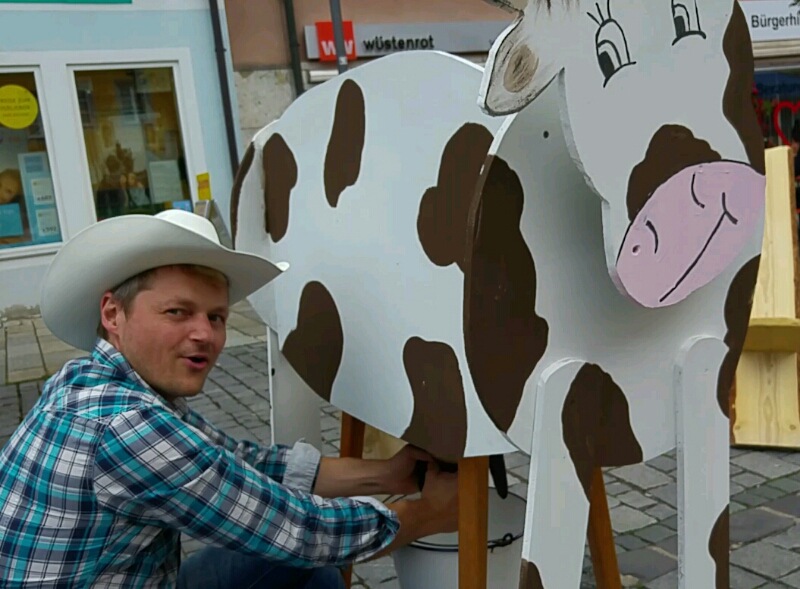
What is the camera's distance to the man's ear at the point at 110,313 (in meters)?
1.43

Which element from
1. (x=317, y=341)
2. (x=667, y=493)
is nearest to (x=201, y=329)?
(x=317, y=341)

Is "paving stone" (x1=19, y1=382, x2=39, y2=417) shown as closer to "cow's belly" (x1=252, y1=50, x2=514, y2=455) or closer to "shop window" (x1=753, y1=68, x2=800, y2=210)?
"cow's belly" (x1=252, y1=50, x2=514, y2=455)

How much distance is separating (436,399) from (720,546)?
0.55 m

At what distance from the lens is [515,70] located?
950 millimetres

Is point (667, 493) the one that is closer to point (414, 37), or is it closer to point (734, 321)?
point (734, 321)

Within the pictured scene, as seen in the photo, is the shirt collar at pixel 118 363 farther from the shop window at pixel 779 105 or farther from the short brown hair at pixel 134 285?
the shop window at pixel 779 105

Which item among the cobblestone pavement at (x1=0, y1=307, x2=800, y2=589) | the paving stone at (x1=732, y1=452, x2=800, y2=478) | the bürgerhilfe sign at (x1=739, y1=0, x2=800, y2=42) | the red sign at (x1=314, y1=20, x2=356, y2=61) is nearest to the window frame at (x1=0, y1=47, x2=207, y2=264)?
the red sign at (x1=314, y1=20, x2=356, y2=61)

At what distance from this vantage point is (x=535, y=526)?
3.89 ft

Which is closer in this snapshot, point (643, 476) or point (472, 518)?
point (472, 518)

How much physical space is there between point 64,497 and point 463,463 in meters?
0.65

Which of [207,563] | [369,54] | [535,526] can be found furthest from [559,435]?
[369,54]

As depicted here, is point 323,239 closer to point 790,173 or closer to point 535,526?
point 535,526

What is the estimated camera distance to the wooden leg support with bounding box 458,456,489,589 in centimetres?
140

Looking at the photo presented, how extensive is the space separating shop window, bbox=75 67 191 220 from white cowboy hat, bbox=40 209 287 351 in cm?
615
